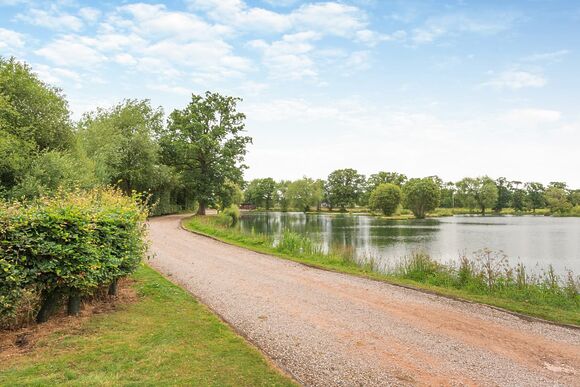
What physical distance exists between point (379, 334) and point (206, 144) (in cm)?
3136

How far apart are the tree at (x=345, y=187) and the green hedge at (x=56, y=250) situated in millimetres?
97589

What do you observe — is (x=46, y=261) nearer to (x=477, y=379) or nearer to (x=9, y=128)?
(x=477, y=379)

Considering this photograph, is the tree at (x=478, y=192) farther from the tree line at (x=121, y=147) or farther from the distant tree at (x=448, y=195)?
the tree line at (x=121, y=147)

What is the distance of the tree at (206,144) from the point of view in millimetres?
35875

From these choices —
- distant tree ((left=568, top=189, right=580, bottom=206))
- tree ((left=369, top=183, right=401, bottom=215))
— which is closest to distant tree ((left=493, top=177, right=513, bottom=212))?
distant tree ((left=568, top=189, right=580, bottom=206))

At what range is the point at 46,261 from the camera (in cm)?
584

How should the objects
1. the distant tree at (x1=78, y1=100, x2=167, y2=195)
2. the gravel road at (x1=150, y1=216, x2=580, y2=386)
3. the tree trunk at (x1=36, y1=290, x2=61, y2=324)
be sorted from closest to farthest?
the gravel road at (x1=150, y1=216, x2=580, y2=386) < the tree trunk at (x1=36, y1=290, x2=61, y2=324) < the distant tree at (x1=78, y1=100, x2=167, y2=195)

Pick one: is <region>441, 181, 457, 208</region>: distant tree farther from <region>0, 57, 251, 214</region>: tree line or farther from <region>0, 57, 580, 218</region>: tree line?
<region>0, 57, 251, 214</region>: tree line

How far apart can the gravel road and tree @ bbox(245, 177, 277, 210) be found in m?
105

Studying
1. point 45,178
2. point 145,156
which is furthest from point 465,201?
point 45,178

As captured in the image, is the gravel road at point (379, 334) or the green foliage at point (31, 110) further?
the green foliage at point (31, 110)

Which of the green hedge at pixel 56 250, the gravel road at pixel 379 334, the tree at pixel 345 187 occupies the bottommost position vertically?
the gravel road at pixel 379 334

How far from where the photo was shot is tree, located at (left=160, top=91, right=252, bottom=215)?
35.9 metres

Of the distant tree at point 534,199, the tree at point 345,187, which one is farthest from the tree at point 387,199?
the distant tree at point 534,199
